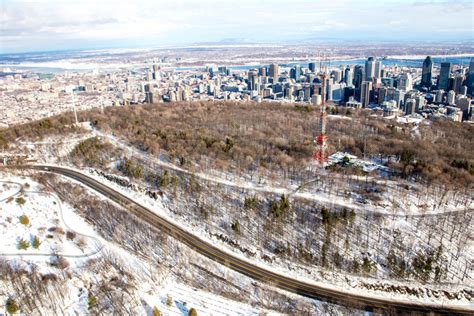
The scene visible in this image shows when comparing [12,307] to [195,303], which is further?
[195,303]

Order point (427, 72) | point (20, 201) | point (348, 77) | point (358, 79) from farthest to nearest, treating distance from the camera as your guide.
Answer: point (348, 77)
point (427, 72)
point (358, 79)
point (20, 201)

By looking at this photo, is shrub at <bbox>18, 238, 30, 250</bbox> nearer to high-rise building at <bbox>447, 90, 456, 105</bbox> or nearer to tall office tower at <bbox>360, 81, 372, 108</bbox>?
tall office tower at <bbox>360, 81, 372, 108</bbox>

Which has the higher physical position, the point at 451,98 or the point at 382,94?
the point at 382,94

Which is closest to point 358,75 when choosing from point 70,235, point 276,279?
point 276,279

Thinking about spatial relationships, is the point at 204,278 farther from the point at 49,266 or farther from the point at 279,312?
the point at 49,266

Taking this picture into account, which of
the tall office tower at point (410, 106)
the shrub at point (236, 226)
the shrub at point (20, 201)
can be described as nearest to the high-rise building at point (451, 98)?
the tall office tower at point (410, 106)

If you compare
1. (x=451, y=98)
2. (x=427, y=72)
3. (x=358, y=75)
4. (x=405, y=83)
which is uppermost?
(x=427, y=72)

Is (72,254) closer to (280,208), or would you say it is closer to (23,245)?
(23,245)

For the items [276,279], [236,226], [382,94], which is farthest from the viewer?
[382,94]

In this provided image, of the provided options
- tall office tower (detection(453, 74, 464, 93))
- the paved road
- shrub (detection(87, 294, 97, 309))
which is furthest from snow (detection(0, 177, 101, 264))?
tall office tower (detection(453, 74, 464, 93))
